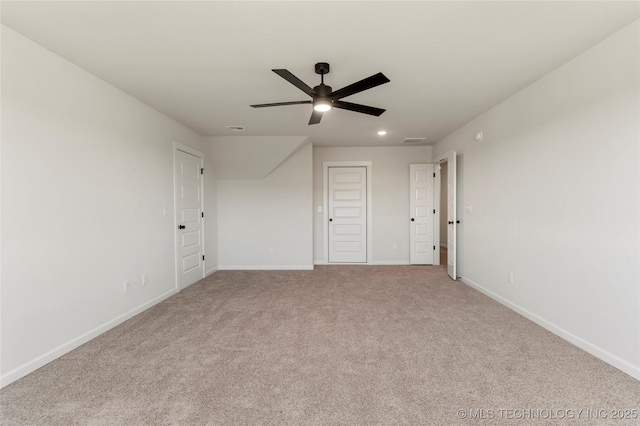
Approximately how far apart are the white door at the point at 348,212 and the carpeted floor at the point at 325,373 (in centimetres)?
254

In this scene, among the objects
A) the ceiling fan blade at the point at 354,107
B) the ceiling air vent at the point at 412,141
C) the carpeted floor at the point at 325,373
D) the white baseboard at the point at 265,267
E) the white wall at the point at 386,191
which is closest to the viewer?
the carpeted floor at the point at 325,373

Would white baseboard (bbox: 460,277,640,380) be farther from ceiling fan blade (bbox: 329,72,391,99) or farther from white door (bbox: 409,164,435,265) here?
ceiling fan blade (bbox: 329,72,391,99)

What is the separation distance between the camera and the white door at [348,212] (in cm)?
584

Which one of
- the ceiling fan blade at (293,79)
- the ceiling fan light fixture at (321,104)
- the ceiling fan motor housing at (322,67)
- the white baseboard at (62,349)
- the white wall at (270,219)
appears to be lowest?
the white baseboard at (62,349)

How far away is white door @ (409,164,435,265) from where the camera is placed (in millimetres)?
5672

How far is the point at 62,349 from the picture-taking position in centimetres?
230

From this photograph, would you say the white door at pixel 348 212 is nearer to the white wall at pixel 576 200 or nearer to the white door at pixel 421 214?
the white door at pixel 421 214

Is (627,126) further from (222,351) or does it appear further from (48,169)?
(48,169)

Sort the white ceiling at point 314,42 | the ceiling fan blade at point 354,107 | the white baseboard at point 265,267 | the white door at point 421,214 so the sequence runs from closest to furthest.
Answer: the white ceiling at point 314,42, the ceiling fan blade at point 354,107, the white baseboard at point 265,267, the white door at point 421,214

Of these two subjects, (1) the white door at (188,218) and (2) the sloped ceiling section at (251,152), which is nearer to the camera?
(1) the white door at (188,218)

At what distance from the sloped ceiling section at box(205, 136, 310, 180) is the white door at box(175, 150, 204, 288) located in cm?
48

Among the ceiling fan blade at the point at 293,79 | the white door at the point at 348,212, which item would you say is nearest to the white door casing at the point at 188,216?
the white door at the point at 348,212

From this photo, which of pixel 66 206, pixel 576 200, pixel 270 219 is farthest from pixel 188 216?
pixel 576 200

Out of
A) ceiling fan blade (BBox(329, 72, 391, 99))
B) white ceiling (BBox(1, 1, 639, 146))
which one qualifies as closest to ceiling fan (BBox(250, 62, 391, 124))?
ceiling fan blade (BBox(329, 72, 391, 99))
